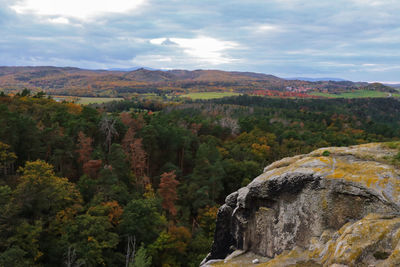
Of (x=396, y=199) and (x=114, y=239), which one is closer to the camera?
(x=396, y=199)

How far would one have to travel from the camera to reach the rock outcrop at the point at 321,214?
7.64 meters

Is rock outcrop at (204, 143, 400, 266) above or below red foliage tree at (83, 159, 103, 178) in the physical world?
above

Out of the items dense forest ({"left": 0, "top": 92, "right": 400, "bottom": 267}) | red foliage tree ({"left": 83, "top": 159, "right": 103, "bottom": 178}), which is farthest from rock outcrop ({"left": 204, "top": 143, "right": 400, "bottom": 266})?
red foliage tree ({"left": 83, "top": 159, "right": 103, "bottom": 178})

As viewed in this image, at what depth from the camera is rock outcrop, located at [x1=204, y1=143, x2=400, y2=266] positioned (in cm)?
764

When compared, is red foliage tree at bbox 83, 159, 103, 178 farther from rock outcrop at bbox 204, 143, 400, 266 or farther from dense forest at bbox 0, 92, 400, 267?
rock outcrop at bbox 204, 143, 400, 266

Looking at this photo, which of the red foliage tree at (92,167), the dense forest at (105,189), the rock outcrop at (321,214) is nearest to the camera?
the rock outcrop at (321,214)

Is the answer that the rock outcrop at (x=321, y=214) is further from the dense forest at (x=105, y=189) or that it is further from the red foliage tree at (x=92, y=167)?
the red foliage tree at (x=92, y=167)

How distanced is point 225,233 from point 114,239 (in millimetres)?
18566

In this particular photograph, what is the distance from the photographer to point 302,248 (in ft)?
33.0

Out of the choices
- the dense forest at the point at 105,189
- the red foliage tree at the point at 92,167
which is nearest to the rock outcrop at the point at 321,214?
the dense forest at the point at 105,189

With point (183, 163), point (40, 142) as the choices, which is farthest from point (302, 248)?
point (183, 163)

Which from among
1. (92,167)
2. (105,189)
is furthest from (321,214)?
(92,167)

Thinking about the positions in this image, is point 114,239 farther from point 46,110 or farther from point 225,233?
point 46,110

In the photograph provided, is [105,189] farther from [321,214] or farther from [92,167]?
[321,214]
